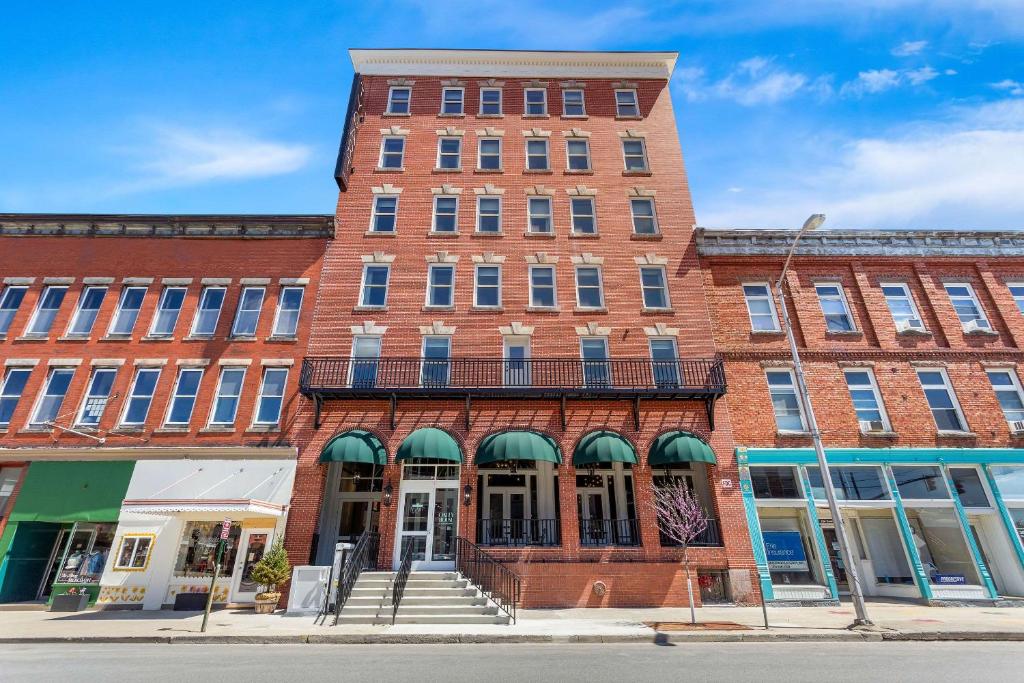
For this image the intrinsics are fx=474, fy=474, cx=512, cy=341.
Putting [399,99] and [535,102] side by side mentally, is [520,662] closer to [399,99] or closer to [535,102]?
[535,102]

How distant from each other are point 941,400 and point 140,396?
31.0m

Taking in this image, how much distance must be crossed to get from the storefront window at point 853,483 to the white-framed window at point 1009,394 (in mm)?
5966

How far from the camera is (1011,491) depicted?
55.9ft

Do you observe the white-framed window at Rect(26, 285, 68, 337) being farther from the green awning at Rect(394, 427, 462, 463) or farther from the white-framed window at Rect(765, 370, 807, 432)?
the white-framed window at Rect(765, 370, 807, 432)

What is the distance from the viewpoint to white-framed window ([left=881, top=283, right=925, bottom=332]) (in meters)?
19.7

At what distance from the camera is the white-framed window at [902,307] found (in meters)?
19.7

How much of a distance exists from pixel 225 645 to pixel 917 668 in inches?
549

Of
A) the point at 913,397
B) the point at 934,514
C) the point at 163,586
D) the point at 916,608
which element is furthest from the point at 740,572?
the point at 163,586

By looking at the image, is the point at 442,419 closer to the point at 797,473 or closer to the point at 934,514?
the point at 797,473

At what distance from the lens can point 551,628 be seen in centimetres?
1170

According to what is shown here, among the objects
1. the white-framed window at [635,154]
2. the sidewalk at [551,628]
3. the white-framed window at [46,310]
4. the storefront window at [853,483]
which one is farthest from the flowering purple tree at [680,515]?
the white-framed window at [46,310]

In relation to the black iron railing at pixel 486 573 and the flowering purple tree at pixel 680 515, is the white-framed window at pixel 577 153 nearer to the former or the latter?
the flowering purple tree at pixel 680 515

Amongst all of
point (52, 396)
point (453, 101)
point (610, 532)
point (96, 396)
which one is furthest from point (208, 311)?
point (610, 532)

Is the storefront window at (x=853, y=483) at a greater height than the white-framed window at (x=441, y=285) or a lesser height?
lesser
